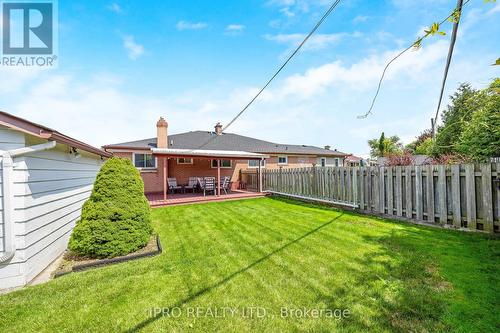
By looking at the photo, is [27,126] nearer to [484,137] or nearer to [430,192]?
[430,192]

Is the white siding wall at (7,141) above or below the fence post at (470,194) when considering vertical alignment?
above

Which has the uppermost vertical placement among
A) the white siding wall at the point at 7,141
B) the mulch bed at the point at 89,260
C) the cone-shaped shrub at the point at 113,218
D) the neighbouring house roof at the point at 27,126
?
the neighbouring house roof at the point at 27,126

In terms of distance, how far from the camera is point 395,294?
2.83 metres

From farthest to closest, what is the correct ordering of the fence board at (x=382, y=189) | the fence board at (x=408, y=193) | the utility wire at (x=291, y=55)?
1. the fence board at (x=382, y=189)
2. the fence board at (x=408, y=193)
3. the utility wire at (x=291, y=55)

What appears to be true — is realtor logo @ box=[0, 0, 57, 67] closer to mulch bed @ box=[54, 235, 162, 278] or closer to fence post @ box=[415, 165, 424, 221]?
mulch bed @ box=[54, 235, 162, 278]

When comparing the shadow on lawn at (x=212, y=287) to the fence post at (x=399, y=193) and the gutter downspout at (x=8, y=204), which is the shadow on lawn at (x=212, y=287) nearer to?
the gutter downspout at (x=8, y=204)

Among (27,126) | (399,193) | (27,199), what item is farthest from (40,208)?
(399,193)

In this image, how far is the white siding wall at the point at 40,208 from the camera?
3.41 metres

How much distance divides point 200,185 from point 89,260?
366 inches

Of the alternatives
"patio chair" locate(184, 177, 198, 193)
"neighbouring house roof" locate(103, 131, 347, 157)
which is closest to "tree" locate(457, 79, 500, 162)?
"neighbouring house roof" locate(103, 131, 347, 157)

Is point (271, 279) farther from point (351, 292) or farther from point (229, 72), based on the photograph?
point (229, 72)

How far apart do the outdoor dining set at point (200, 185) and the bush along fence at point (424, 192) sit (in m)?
6.34

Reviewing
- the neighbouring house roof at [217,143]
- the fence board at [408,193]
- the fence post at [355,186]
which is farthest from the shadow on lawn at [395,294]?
the neighbouring house roof at [217,143]

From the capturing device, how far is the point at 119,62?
31.3 feet
